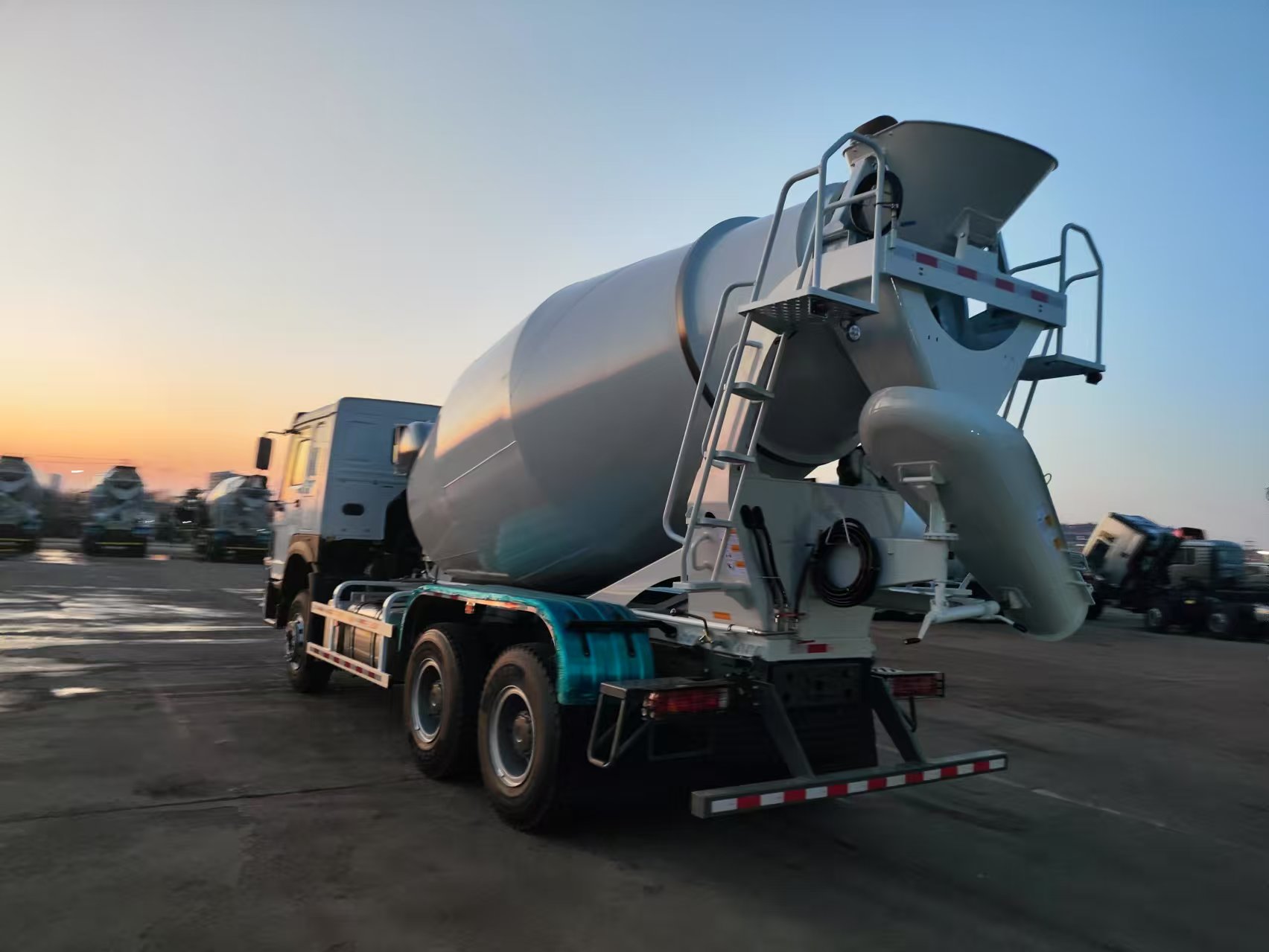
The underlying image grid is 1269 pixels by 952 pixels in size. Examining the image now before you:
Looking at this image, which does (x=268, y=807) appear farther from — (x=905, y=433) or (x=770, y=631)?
(x=905, y=433)

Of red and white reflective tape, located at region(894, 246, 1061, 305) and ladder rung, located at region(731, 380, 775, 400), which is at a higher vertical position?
red and white reflective tape, located at region(894, 246, 1061, 305)

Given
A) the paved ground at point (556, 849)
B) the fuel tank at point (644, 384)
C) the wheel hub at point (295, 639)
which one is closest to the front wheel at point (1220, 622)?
the paved ground at point (556, 849)

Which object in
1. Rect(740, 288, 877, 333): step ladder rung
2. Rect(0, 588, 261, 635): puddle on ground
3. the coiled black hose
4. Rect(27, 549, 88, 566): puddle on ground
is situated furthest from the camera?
Rect(27, 549, 88, 566): puddle on ground

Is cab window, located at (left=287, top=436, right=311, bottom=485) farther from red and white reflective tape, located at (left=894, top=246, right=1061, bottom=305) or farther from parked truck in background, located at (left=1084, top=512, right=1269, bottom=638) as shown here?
parked truck in background, located at (left=1084, top=512, right=1269, bottom=638)

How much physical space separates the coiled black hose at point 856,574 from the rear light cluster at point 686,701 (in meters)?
0.83

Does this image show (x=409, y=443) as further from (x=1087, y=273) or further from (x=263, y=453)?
(x=1087, y=273)

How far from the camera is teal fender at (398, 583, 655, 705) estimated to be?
485 cm

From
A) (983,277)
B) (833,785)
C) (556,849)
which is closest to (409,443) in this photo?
(556,849)

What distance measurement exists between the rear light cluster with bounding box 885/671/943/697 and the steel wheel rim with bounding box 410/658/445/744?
3112 mm

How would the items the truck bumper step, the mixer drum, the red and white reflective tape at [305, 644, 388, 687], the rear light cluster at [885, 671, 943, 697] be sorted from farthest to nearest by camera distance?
1. the red and white reflective tape at [305, 644, 388, 687]
2. the rear light cluster at [885, 671, 943, 697]
3. the mixer drum
4. the truck bumper step

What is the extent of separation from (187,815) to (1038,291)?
5.79 metres

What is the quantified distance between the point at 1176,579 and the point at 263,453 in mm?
24547

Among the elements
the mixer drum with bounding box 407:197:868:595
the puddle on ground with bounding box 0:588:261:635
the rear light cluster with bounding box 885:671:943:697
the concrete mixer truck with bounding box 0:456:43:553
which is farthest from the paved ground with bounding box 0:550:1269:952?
the concrete mixer truck with bounding box 0:456:43:553

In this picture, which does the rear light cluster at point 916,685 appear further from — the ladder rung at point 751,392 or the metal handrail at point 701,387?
the ladder rung at point 751,392
